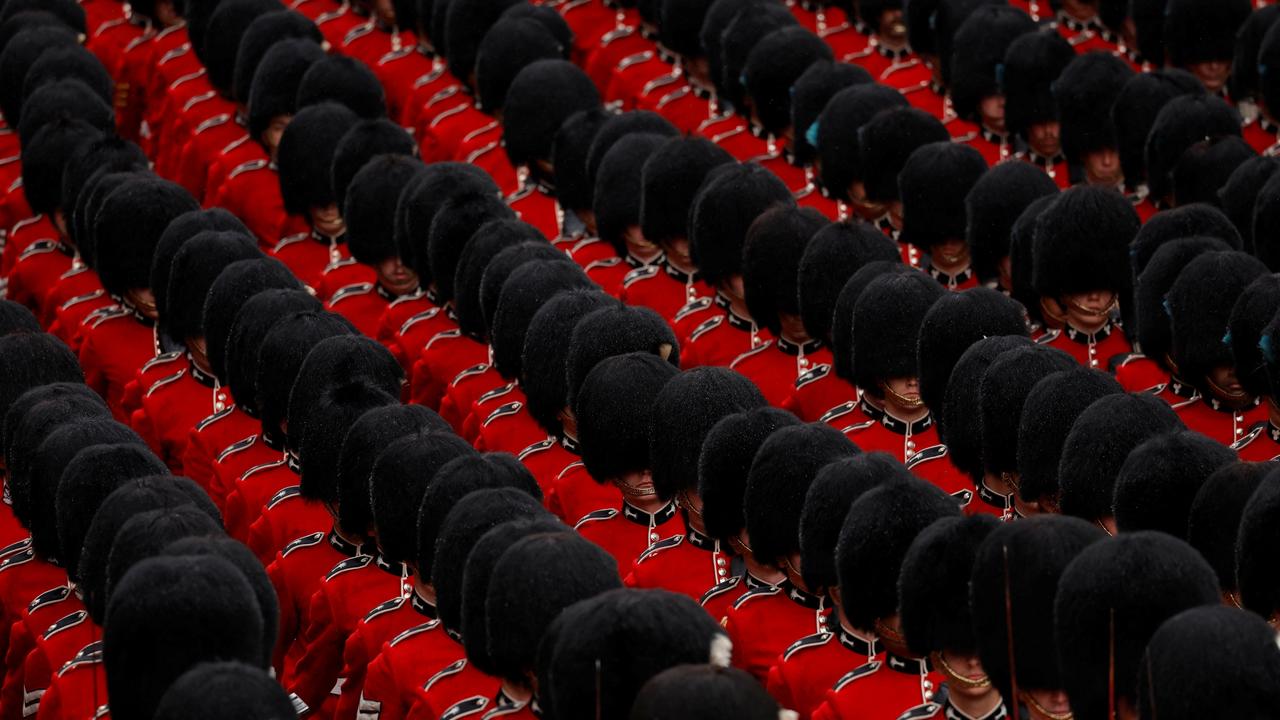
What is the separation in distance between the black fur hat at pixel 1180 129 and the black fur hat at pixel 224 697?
492 centimetres

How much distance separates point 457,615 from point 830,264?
2306mm

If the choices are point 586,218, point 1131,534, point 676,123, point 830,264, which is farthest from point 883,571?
point 676,123

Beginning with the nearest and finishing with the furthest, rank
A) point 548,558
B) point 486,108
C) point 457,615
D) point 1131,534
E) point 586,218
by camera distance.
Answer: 1. point 1131,534
2. point 548,558
3. point 457,615
4. point 586,218
5. point 486,108

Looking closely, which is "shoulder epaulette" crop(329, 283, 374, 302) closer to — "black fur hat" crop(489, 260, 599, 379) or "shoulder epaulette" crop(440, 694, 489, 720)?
"black fur hat" crop(489, 260, 599, 379)

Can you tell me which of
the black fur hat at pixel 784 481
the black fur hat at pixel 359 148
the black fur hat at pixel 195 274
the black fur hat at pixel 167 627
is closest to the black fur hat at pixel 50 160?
the black fur hat at pixel 359 148

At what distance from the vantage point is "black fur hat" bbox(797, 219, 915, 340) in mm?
8328

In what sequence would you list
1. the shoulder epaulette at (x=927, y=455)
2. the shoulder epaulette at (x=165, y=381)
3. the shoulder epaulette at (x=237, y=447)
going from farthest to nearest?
the shoulder epaulette at (x=165, y=381), the shoulder epaulette at (x=237, y=447), the shoulder epaulette at (x=927, y=455)

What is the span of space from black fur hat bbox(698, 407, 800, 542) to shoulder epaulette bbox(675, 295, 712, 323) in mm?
1928

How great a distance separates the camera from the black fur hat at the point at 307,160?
9.94m

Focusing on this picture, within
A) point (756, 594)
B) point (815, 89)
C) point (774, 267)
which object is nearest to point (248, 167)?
point (815, 89)

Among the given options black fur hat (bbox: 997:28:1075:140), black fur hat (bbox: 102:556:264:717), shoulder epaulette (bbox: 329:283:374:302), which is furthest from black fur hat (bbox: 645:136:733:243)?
black fur hat (bbox: 102:556:264:717)

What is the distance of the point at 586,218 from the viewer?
980 cm

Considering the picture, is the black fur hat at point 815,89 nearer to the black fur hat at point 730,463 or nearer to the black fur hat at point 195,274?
the black fur hat at point 195,274

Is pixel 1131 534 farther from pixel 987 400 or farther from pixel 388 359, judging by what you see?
pixel 388 359
